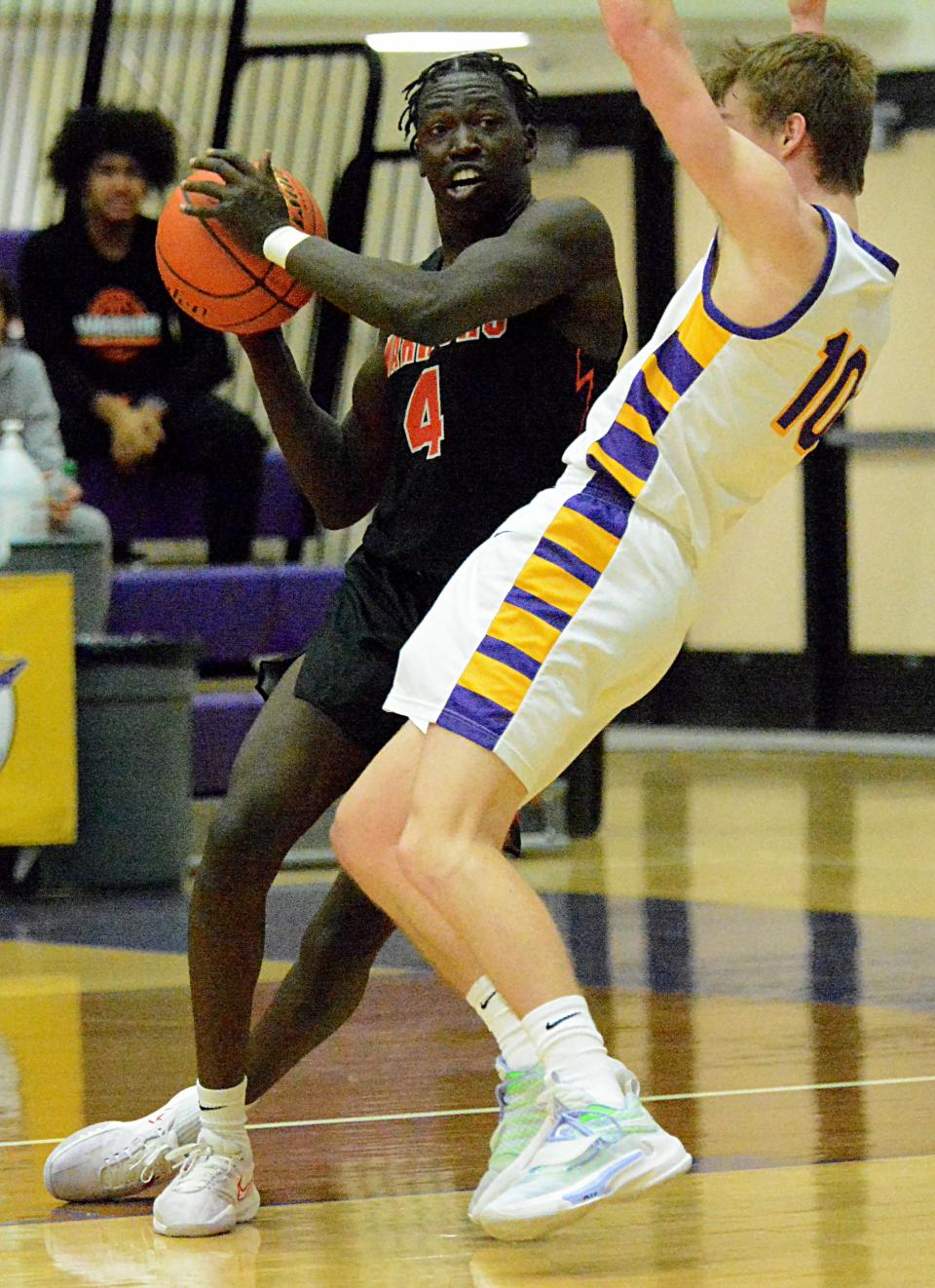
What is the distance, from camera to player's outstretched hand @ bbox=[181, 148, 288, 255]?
3049mm

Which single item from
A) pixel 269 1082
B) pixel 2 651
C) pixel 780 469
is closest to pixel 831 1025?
pixel 269 1082

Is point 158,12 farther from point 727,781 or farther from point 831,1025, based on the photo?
point 831,1025

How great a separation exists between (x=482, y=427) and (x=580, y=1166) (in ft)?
3.48

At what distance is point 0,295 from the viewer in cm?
675

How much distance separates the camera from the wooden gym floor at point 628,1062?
2.89 m

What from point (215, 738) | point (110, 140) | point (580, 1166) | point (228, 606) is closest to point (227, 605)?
point (228, 606)

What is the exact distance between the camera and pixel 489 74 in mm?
3152

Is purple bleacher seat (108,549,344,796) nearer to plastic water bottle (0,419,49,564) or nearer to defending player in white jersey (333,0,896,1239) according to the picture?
plastic water bottle (0,419,49,564)

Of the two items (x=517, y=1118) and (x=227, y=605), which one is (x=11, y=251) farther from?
(x=517, y=1118)

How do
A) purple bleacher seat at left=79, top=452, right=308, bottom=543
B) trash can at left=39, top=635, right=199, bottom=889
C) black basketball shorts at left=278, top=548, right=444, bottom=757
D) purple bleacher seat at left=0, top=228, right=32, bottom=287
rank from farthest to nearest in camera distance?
purple bleacher seat at left=0, top=228, right=32, bottom=287, purple bleacher seat at left=79, top=452, right=308, bottom=543, trash can at left=39, top=635, right=199, bottom=889, black basketball shorts at left=278, top=548, right=444, bottom=757

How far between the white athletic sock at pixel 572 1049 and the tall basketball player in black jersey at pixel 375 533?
530mm

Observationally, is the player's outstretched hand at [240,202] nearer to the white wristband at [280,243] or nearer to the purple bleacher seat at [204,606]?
the white wristband at [280,243]

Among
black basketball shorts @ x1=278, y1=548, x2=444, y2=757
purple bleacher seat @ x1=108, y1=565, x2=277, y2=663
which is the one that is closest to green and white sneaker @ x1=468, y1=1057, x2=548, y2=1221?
black basketball shorts @ x1=278, y1=548, x2=444, y2=757

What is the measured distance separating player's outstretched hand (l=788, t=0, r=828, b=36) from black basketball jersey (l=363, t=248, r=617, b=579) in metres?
0.55
